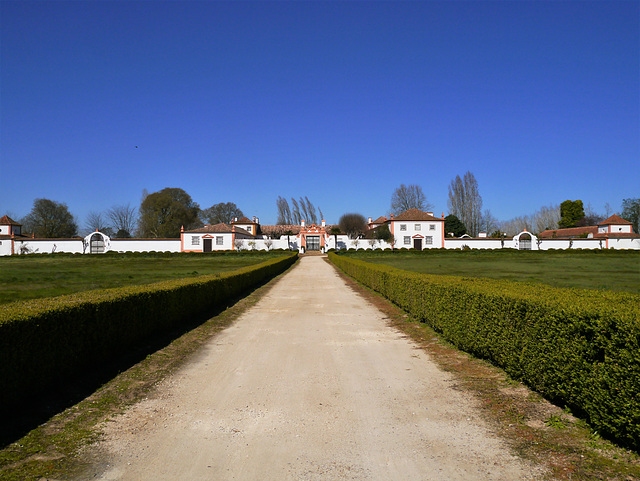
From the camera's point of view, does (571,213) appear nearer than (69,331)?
No

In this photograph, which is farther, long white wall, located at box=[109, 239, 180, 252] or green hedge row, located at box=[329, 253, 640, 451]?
long white wall, located at box=[109, 239, 180, 252]

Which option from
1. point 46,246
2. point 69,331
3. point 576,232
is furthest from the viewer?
point 576,232

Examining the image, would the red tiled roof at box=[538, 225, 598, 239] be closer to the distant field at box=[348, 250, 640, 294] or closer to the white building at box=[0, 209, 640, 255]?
the white building at box=[0, 209, 640, 255]

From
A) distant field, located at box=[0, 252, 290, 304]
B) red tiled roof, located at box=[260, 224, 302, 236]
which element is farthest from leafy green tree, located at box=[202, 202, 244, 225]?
distant field, located at box=[0, 252, 290, 304]

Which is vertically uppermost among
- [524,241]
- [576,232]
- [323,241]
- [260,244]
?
[576,232]

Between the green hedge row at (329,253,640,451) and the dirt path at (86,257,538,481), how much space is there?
2.94 ft

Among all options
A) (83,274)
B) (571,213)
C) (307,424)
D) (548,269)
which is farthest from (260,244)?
(571,213)

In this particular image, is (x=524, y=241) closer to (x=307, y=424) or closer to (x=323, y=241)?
(x=323, y=241)

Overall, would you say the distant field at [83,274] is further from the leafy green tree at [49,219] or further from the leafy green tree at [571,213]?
the leafy green tree at [571,213]

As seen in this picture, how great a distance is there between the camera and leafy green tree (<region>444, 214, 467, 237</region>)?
258 ft

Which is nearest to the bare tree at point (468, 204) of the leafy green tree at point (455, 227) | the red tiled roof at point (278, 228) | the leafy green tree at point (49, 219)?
the leafy green tree at point (455, 227)

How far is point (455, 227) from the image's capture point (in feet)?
259

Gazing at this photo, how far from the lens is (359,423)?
4.38 metres

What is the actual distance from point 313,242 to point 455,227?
26.5m
